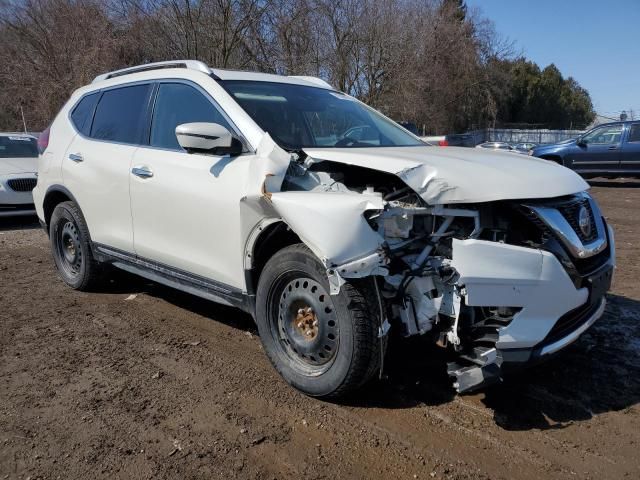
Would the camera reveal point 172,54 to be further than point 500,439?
Yes

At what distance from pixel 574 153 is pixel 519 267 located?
1458cm

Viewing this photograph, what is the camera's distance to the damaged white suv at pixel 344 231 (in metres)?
2.79

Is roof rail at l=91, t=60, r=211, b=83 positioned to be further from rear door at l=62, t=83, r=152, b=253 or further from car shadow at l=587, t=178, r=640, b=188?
car shadow at l=587, t=178, r=640, b=188

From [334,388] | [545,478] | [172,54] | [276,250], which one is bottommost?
[545,478]

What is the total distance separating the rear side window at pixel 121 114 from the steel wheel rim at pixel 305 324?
2032mm

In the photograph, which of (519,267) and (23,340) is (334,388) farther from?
(23,340)

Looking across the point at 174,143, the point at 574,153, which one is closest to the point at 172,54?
the point at 574,153

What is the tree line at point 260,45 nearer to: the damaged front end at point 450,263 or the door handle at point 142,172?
the door handle at point 142,172

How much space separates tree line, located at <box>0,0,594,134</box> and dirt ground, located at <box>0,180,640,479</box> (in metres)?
17.5

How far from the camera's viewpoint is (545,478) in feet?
8.40

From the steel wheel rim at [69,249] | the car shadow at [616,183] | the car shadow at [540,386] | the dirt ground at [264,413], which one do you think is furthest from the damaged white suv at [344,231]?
the car shadow at [616,183]

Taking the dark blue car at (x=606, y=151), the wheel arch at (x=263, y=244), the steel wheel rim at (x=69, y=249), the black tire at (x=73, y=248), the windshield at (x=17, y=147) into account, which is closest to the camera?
the wheel arch at (x=263, y=244)

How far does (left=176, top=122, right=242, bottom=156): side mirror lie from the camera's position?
340cm

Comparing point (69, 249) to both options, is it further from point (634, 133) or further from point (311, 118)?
point (634, 133)
